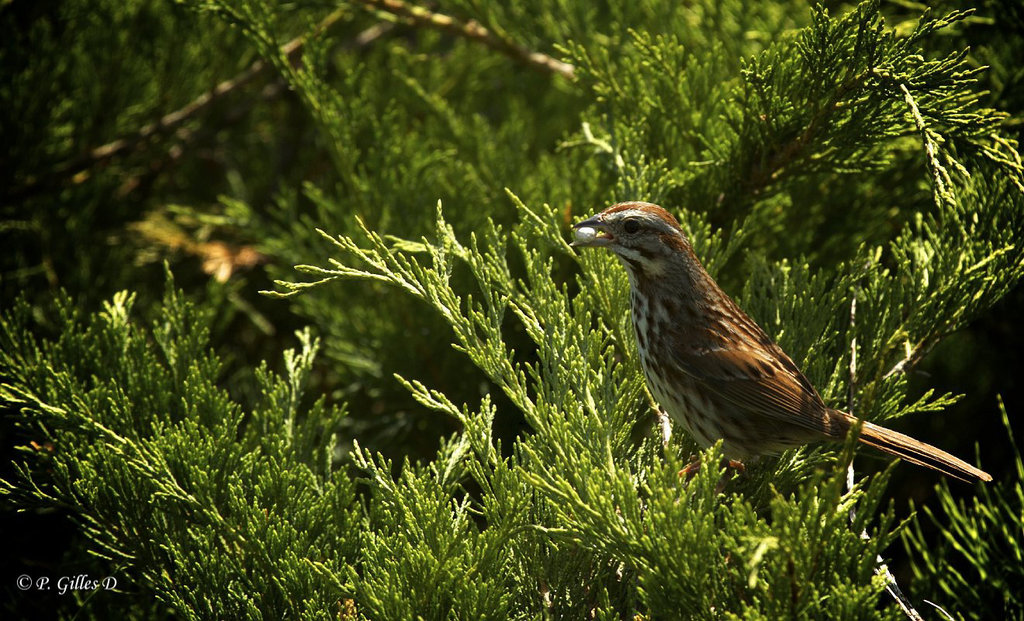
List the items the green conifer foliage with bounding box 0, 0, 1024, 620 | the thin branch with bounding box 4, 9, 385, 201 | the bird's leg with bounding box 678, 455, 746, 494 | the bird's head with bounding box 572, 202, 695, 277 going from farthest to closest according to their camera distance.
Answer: the thin branch with bounding box 4, 9, 385, 201
the bird's leg with bounding box 678, 455, 746, 494
the bird's head with bounding box 572, 202, 695, 277
the green conifer foliage with bounding box 0, 0, 1024, 620

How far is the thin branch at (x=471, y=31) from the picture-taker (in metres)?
2.98

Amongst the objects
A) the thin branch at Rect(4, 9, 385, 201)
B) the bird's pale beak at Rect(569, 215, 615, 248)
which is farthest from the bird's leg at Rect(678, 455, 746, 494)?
the thin branch at Rect(4, 9, 385, 201)

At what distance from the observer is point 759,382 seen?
238 cm

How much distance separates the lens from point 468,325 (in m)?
1.98

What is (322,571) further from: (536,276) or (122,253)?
(122,253)

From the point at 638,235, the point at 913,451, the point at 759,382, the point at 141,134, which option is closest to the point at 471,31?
the point at 638,235

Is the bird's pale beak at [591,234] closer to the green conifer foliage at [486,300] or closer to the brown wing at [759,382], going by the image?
the green conifer foliage at [486,300]

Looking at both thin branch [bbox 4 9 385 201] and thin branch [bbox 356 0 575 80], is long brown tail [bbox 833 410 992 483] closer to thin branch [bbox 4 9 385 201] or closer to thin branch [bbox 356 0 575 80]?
thin branch [bbox 356 0 575 80]

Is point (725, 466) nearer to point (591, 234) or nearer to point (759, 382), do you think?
point (759, 382)

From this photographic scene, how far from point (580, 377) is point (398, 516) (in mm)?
499

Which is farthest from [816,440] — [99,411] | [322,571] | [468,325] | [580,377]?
[99,411]

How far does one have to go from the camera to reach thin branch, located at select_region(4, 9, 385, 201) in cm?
321

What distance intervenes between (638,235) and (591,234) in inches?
6.5

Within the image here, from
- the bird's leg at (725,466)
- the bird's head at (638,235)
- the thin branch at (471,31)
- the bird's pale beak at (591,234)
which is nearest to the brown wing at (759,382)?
the bird's leg at (725,466)
